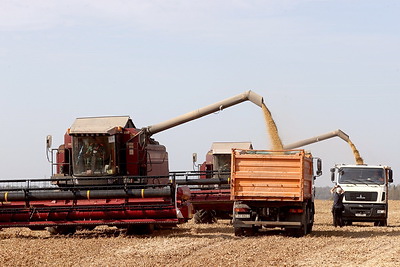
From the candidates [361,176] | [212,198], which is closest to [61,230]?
[212,198]

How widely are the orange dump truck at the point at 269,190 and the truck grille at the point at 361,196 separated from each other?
7851 millimetres

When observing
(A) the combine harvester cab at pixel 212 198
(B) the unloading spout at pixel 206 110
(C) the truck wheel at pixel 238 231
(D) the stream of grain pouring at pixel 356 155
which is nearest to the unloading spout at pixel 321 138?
(D) the stream of grain pouring at pixel 356 155

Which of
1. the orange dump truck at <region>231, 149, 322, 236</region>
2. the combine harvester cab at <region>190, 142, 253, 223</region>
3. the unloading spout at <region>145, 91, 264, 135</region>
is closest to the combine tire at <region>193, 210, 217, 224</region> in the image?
the combine harvester cab at <region>190, 142, 253, 223</region>

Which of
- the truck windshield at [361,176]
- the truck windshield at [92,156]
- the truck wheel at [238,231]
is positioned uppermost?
the truck windshield at [92,156]

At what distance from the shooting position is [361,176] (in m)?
27.6

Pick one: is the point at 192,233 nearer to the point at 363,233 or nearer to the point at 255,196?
the point at 255,196

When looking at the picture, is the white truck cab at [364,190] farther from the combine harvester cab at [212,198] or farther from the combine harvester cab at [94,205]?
the combine harvester cab at [94,205]

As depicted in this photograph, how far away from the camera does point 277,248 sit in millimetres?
16469

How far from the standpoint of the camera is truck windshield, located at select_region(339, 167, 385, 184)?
27.3 m

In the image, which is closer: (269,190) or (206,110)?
(269,190)

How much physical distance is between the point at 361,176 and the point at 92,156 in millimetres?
10561

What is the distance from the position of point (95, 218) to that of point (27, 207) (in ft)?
5.72

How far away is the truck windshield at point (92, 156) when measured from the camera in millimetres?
21688

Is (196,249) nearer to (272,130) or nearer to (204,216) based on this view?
(272,130)
